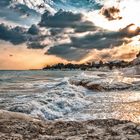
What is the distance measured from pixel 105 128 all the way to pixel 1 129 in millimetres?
2869

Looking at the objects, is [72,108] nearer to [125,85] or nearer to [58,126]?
[58,126]

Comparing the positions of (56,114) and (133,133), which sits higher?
(133,133)

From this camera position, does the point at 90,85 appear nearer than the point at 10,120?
No

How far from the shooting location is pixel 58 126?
1028cm

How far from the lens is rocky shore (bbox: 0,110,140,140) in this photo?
28.7ft

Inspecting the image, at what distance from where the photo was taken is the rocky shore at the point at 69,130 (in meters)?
8.75

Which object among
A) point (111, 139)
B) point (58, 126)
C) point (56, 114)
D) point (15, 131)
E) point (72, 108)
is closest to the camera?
point (111, 139)

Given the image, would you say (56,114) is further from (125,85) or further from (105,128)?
(125,85)

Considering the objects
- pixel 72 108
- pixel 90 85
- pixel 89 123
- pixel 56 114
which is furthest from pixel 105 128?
pixel 90 85

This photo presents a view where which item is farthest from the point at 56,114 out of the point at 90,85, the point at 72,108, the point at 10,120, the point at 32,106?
the point at 90,85

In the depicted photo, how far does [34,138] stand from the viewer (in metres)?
→ 8.81

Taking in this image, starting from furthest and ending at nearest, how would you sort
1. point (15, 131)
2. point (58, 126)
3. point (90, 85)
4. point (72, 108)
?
point (90, 85) < point (72, 108) < point (58, 126) < point (15, 131)

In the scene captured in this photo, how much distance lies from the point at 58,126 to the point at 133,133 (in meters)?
2.42

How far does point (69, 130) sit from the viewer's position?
31.9 feet
